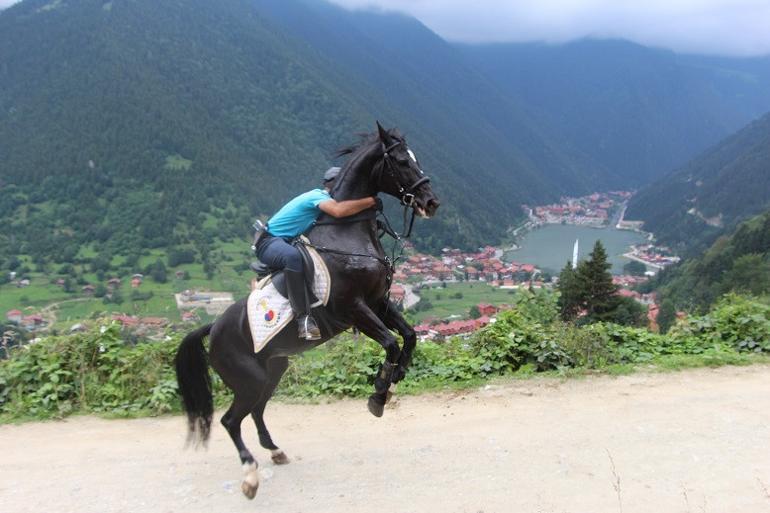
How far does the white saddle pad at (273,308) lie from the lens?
170 inches

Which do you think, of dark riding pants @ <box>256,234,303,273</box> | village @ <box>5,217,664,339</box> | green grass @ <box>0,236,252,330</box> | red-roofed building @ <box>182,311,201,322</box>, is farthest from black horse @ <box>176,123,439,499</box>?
green grass @ <box>0,236,252,330</box>

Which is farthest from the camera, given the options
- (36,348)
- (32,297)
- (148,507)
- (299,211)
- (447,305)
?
(447,305)

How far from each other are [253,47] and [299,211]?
139607 mm

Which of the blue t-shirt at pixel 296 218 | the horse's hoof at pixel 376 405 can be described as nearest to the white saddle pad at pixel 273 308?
the blue t-shirt at pixel 296 218

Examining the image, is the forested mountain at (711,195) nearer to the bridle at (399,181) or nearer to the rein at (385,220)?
the rein at (385,220)

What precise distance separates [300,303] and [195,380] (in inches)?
56.9

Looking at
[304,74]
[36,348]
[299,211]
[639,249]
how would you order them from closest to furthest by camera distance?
1. [299,211]
2. [36,348]
3. [639,249]
4. [304,74]

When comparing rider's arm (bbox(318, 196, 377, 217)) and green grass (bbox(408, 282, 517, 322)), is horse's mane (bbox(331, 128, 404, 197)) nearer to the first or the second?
rider's arm (bbox(318, 196, 377, 217))

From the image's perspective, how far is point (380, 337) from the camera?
422 cm

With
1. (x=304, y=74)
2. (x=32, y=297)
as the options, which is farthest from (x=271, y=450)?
(x=304, y=74)

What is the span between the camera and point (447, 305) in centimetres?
5125

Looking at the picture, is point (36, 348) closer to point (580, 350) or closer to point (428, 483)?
point (428, 483)

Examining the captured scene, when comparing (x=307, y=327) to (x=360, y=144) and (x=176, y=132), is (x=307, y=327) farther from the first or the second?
(x=176, y=132)

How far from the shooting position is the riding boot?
14.1 ft
